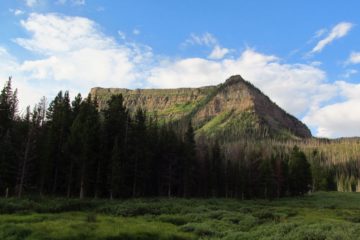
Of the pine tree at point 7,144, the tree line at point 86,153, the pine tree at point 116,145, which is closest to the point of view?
the pine tree at point 7,144

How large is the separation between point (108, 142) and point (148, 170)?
11.5 m

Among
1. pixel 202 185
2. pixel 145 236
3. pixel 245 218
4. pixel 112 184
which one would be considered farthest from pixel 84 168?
pixel 202 185

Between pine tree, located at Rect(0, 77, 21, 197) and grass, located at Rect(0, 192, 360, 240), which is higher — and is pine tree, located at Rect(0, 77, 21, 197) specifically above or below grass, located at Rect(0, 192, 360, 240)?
above

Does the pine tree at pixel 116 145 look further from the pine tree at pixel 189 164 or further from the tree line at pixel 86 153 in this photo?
the pine tree at pixel 189 164

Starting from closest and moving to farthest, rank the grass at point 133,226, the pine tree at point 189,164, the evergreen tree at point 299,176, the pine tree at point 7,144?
the grass at point 133,226 → the pine tree at point 7,144 → the pine tree at point 189,164 → the evergreen tree at point 299,176

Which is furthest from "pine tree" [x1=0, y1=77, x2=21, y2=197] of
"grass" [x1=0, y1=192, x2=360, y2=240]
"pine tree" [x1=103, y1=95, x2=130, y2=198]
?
"pine tree" [x1=103, y1=95, x2=130, y2=198]

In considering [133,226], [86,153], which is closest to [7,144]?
[86,153]

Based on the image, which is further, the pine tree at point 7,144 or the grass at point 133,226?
the pine tree at point 7,144

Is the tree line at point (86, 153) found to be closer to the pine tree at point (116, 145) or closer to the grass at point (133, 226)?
the pine tree at point (116, 145)

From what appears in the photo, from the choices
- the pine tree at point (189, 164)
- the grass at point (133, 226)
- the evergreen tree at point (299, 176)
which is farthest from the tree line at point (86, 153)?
the evergreen tree at point (299, 176)

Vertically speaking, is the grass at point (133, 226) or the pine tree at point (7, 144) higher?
the pine tree at point (7, 144)

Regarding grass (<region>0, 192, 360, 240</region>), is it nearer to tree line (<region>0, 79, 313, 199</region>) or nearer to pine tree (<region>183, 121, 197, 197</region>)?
tree line (<region>0, 79, 313, 199</region>)

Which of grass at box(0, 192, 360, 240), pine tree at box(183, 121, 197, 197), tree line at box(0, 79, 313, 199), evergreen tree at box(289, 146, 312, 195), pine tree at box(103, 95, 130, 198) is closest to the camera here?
grass at box(0, 192, 360, 240)

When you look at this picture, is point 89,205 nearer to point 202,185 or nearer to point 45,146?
point 45,146
